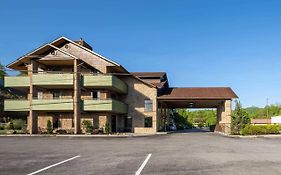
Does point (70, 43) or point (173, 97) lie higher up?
point (70, 43)

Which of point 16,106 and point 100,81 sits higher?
point 100,81

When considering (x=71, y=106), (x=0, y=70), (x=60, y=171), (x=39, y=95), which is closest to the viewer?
(x=60, y=171)

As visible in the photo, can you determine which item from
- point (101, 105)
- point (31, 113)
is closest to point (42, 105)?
point (31, 113)

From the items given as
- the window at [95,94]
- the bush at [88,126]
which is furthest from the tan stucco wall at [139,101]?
the bush at [88,126]

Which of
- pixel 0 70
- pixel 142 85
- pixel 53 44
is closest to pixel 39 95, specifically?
pixel 53 44

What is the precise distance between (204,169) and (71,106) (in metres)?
32.0

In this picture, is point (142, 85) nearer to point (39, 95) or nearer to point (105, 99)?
point (105, 99)

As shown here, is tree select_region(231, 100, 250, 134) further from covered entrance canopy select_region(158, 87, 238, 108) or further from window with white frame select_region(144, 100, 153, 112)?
window with white frame select_region(144, 100, 153, 112)

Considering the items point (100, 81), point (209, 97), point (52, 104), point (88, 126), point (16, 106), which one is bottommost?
point (88, 126)

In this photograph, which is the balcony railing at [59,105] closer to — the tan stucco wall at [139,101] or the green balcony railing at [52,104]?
the green balcony railing at [52,104]

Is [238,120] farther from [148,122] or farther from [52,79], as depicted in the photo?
[52,79]

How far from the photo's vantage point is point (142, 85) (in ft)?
160

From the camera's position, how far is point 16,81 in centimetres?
4381

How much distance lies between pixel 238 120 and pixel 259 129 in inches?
98.8
